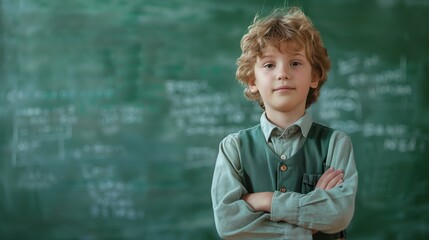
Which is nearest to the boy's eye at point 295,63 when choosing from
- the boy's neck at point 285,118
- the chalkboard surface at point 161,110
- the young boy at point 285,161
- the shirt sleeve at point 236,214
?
the young boy at point 285,161

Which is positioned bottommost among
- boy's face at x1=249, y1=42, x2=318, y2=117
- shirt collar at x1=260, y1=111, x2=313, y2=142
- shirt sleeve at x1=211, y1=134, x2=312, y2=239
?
shirt sleeve at x1=211, y1=134, x2=312, y2=239

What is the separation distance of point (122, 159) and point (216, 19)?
112 centimetres

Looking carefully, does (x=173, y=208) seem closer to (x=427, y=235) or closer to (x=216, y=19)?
(x=216, y=19)

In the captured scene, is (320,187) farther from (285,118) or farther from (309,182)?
(285,118)

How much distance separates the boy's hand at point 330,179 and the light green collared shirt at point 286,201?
0.5 inches

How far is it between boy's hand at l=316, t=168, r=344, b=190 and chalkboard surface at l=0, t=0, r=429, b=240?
235 cm

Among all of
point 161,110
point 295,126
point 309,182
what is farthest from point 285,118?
point 161,110

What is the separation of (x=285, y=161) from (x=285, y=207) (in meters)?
0.11

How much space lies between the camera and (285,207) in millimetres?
1235

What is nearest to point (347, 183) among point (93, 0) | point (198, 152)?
point (198, 152)

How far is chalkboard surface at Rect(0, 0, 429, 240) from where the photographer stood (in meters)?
3.57

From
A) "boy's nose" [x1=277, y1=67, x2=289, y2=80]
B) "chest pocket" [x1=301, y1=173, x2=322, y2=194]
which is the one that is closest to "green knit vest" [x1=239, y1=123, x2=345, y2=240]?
"chest pocket" [x1=301, y1=173, x2=322, y2=194]

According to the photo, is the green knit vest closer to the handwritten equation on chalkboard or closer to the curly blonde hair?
the curly blonde hair

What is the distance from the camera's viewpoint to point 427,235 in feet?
11.7
